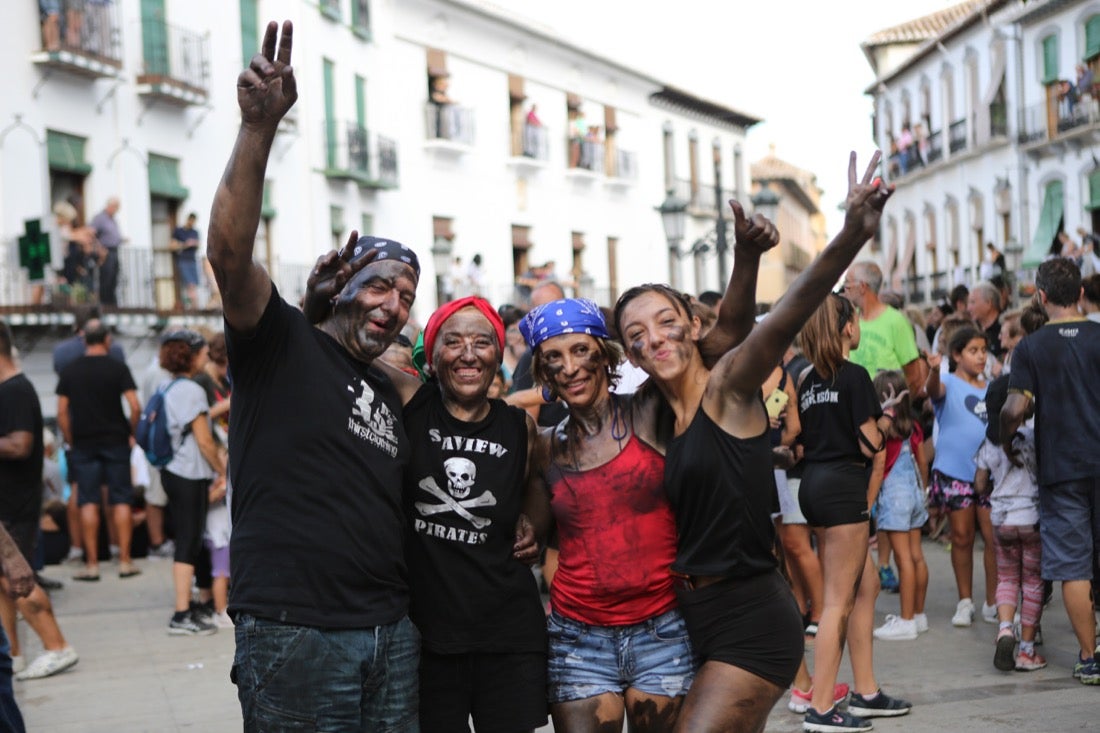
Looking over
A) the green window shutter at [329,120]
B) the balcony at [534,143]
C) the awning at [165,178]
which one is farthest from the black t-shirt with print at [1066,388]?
the balcony at [534,143]

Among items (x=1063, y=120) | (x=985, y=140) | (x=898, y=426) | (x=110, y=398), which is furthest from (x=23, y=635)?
(x=985, y=140)

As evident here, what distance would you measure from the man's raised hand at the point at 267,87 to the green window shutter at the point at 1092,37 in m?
30.1

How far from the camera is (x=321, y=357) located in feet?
12.9

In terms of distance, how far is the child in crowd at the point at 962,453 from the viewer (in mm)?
8836

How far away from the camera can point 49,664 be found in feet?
28.5

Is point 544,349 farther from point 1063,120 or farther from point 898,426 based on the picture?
point 1063,120

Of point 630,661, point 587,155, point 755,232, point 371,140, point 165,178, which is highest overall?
point 587,155

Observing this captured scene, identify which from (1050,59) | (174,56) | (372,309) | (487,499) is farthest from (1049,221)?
(372,309)

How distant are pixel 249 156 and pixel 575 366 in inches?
50.7

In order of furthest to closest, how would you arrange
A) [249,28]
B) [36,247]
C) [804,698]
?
[249,28] < [36,247] < [804,698]

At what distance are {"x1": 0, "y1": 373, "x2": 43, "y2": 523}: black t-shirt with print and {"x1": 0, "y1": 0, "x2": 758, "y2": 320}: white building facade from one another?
10.7m

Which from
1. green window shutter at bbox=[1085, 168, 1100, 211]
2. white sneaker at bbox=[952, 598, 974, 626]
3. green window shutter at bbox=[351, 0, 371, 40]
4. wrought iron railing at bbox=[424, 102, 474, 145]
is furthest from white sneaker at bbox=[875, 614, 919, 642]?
green window shutter at bbox=[1085, 168, 1100, 211]

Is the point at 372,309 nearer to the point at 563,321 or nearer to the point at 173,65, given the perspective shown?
the point at 563,321

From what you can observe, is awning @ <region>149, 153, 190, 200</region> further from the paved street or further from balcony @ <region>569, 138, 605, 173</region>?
balcony @ <region>569, 138, 605, 173</region>
